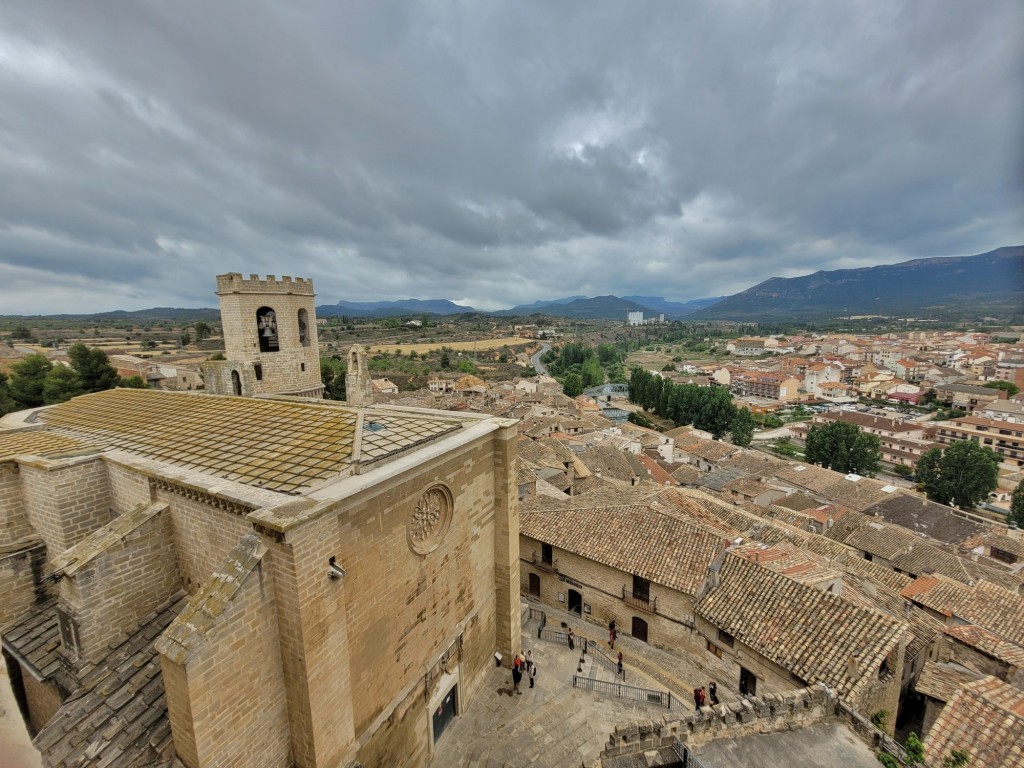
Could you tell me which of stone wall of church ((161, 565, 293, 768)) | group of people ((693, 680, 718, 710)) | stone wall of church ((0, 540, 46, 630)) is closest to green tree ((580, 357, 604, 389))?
group of people ((693, 680, 718, 710))

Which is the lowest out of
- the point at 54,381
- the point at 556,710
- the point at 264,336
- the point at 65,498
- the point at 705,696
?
the point at 705,696

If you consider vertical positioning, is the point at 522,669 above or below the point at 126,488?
below

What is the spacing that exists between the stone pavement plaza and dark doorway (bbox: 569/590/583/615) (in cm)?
203

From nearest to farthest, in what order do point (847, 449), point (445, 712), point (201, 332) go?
Answer: 1. point (445, 712)
2. point (847, 449)
3. point (201, 332)

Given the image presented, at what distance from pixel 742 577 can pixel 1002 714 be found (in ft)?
19.1

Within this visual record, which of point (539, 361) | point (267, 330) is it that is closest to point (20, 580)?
point (267, 330)

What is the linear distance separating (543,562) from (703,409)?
58549mm

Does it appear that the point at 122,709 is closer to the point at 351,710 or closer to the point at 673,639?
the point at 351,710

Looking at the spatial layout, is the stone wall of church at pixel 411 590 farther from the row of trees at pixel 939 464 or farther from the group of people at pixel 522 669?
the row of trees at pixel 939 464

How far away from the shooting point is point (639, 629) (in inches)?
597

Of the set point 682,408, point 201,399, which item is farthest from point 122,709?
point 682,408

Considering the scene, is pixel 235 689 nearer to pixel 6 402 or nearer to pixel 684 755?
pixel 684 755

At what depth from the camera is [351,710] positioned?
7.72 metres

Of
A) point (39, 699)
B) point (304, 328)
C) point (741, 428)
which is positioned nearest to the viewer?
point (39, 699)
